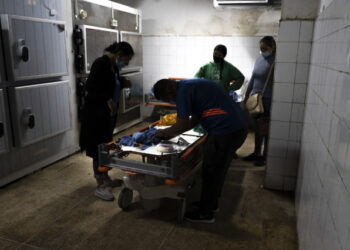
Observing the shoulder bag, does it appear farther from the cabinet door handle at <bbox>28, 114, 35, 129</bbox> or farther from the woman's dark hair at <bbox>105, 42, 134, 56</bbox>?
the cabinet door handle at <bbox>28, 114, 35, 129</bbox>

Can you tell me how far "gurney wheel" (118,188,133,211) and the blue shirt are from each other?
0.94 metres

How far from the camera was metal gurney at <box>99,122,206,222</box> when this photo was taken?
233 centimetres

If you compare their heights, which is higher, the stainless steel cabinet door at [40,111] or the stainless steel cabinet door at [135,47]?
the stainless steel cabinet door at [135,47]

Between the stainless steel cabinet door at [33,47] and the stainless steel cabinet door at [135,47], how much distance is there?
1.42 meters

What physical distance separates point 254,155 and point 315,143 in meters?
2.15

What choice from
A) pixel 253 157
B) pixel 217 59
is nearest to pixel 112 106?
pixel 217 59

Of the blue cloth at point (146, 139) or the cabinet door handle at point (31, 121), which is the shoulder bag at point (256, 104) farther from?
the cabinet door handle at point (31, 121)

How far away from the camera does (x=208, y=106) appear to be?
2414 millimetres

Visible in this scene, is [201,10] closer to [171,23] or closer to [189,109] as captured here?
[171,23]

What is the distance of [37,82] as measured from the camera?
11.6 ft

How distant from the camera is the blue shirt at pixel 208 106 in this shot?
7.65 ft

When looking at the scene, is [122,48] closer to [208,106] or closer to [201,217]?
[208,106]

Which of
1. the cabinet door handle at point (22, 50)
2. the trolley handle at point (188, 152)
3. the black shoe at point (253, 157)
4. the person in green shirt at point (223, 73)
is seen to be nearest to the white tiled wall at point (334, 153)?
the trolley handle at point (188, 152)

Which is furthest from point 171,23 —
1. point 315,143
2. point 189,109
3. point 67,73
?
point 315,143
